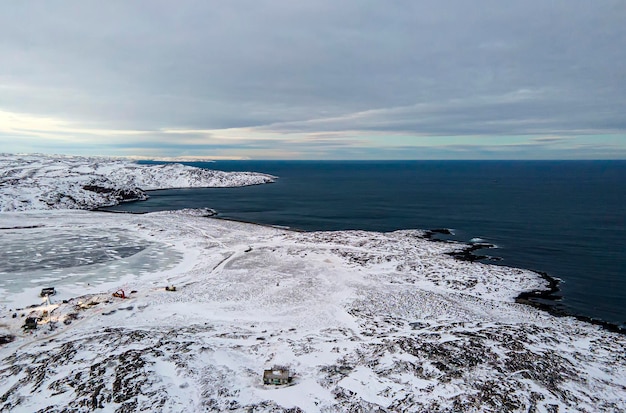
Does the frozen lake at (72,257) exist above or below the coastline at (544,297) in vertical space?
below

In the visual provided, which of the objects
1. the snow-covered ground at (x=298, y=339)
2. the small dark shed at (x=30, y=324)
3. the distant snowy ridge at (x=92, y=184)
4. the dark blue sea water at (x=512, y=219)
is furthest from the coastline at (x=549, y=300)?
the distant snowy ridge at (x=92, y=184)

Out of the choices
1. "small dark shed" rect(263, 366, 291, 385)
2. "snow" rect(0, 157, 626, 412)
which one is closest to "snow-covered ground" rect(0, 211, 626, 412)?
"snow" rect(0, 157, 626, 412)

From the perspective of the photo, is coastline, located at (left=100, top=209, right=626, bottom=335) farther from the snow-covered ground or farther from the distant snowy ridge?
the distant snowy ridge

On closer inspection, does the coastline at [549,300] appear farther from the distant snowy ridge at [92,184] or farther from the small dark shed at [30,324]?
the distant snowy ridge at [92,184]

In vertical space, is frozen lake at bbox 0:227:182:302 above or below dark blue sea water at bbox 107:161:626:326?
below

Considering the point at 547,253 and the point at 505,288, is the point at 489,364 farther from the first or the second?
the point at 547,253
